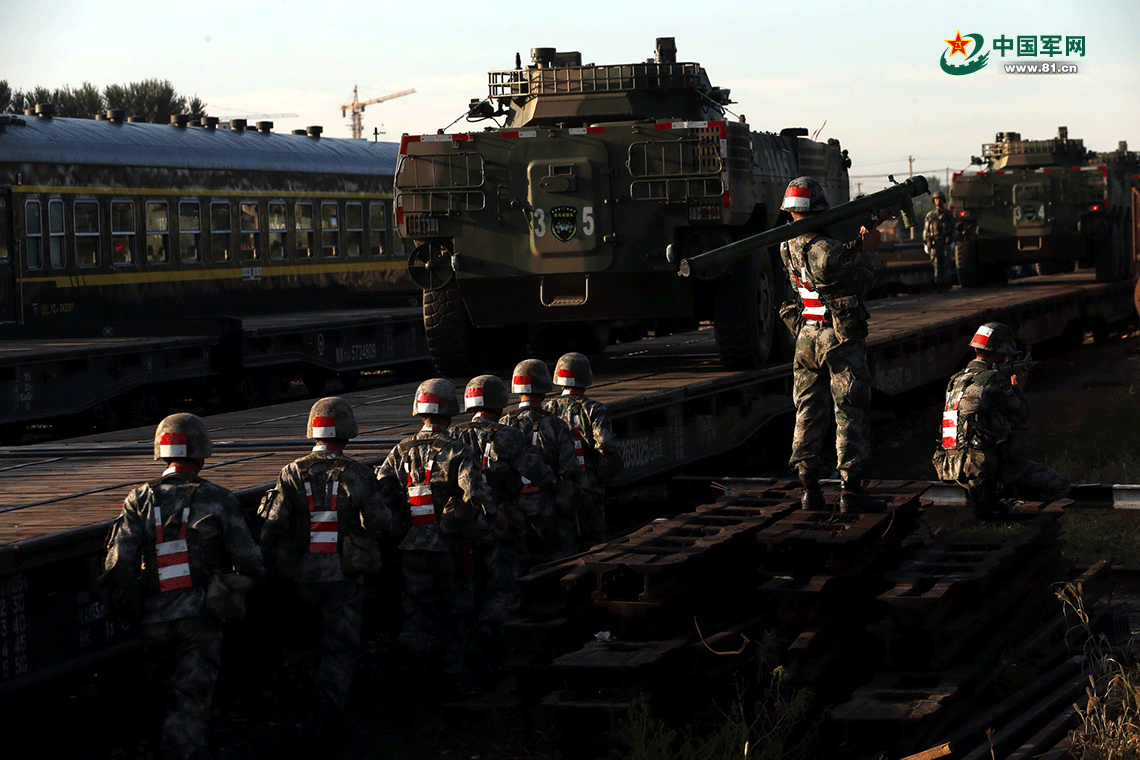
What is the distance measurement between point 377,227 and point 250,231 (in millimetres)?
3354

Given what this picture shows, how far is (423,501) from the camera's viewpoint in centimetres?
741

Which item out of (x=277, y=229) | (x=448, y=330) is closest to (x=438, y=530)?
(x=448, y=330)

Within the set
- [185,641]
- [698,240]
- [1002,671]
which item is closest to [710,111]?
[698,240]

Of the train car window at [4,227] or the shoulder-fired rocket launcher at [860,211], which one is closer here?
the shoulder-fired rocket launcher at [860,211]

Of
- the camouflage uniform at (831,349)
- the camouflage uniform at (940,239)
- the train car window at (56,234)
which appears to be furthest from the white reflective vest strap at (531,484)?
the camouflage uniform at (940,239)

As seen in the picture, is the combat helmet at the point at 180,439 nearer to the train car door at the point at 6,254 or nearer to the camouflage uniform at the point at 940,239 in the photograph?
the train car door at the point at 6,254

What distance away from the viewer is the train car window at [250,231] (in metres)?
19.8

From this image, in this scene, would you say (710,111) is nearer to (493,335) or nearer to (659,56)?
(659,56)

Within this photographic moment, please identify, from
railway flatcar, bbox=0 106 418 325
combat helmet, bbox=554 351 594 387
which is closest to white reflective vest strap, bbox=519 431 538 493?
combat helmet, bbox=554 351 594 387

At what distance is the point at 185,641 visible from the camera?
619 centimetres

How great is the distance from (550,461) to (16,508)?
9.54 ft

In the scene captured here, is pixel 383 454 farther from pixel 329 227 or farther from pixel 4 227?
pixel 329 227

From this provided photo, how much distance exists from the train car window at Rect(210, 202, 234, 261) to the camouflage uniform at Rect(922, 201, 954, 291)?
1371 centimetres

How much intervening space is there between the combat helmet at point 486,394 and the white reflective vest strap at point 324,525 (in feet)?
4.64
